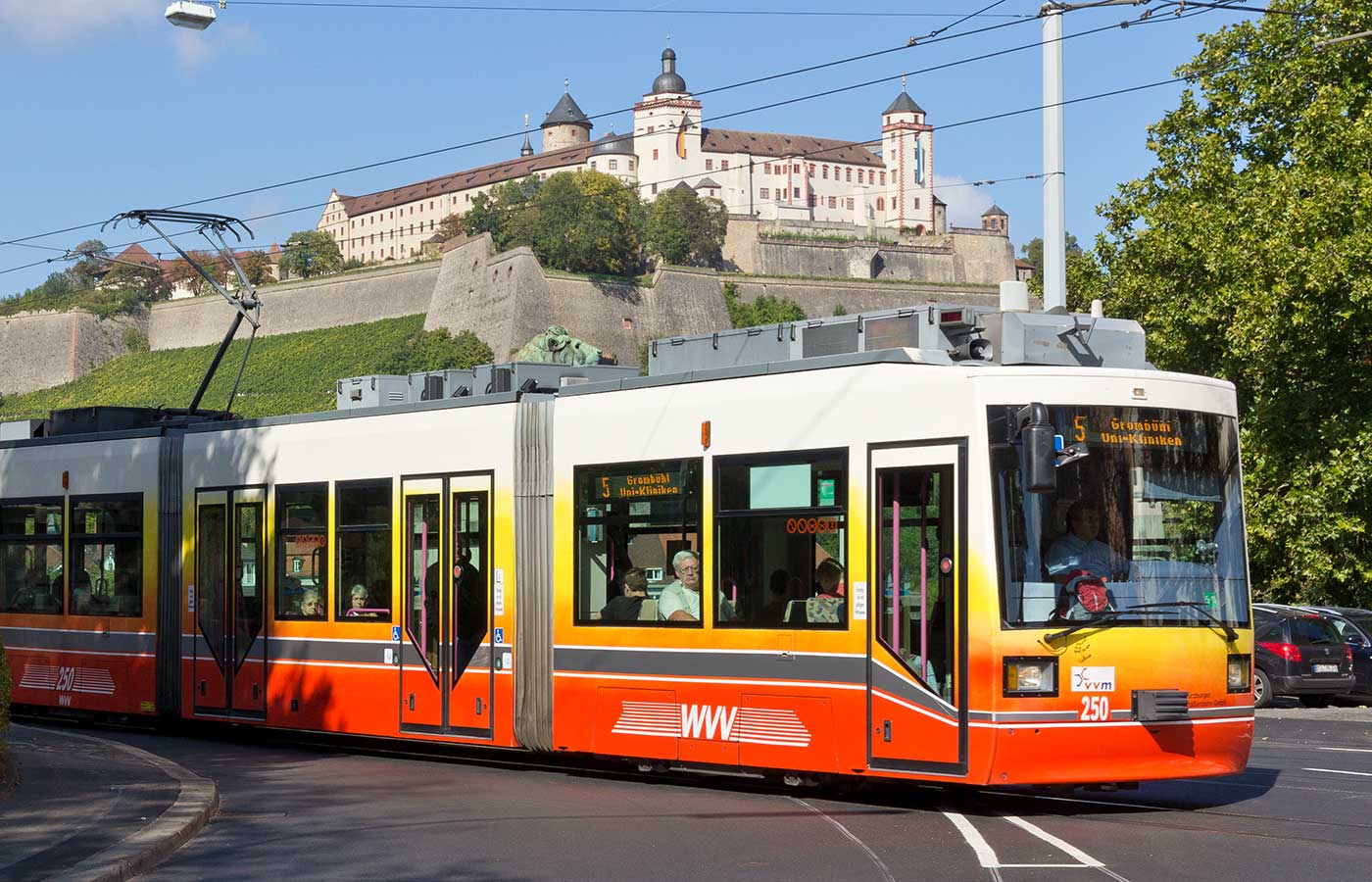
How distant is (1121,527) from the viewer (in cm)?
1064

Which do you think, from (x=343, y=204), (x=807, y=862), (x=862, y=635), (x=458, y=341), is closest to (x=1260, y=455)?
(x=862, y=635)

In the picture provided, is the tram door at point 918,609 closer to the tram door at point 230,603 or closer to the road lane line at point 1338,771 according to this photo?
the road lane line at point 1338,771

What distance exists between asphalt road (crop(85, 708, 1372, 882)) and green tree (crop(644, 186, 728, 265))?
111 metres

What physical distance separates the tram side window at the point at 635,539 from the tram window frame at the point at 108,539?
20.9 feet

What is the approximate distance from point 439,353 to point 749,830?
93.6m

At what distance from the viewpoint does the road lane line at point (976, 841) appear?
29.2ft

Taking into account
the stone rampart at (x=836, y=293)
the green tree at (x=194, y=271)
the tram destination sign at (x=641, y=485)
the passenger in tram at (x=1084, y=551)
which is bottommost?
the passenger in tram at (x=1084, y=551)

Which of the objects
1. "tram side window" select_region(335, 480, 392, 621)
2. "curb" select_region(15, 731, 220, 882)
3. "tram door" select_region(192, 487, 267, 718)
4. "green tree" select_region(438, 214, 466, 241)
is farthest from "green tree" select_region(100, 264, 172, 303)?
"curb" select_region(15, 731, 220, 882)

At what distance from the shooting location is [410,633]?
1449cm

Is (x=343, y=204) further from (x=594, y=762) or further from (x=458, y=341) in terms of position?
(x=594, y=762)

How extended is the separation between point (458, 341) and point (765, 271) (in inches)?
1265

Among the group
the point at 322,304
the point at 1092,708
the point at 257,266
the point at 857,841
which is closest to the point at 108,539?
the point at 857,841

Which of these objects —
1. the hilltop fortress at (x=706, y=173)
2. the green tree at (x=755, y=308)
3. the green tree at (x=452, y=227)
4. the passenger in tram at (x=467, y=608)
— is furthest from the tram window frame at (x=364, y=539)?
the hilltop fortress at (x=706, y=173)

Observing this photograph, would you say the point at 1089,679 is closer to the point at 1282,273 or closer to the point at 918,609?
the point at 918,609
